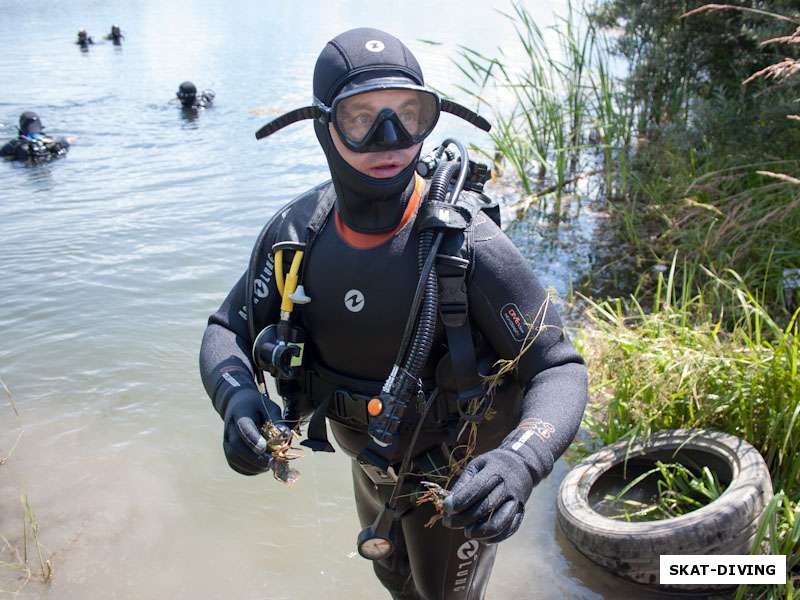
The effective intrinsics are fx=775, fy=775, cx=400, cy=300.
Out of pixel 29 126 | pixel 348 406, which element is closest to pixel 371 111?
pixel 348 406

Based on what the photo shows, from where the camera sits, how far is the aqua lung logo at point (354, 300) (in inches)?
82.8

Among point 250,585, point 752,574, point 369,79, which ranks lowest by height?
point 250,585

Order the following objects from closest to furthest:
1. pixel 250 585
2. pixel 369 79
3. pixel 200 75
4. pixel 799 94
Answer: pixel 369 79 < pixel 250 585 < pixel 799 94 < pixel 200 75

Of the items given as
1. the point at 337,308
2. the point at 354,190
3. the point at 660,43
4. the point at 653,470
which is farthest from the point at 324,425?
the point at 660,43

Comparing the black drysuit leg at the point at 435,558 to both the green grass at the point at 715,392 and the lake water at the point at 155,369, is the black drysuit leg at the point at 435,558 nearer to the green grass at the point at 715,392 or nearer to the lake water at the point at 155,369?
the lake water at the point at 155,369

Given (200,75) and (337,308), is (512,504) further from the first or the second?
(200,75)

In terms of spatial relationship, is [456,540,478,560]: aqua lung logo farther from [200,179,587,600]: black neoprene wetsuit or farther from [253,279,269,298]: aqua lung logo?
[253,279,269,298]: aqua lung logo

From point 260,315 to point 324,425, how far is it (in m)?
0.37

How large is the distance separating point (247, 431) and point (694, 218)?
4.20 metres

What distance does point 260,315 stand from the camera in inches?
89.0

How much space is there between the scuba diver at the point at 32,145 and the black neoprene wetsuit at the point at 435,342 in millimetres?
9154

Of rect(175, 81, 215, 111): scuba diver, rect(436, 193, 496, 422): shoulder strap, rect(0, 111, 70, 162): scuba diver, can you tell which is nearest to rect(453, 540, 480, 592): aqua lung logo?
rect(436, 193, 496, 422): shoulder strap

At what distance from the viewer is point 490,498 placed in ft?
5.33

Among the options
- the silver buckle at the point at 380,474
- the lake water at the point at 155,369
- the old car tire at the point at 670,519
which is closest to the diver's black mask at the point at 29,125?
the lake water at the point at 155,369
